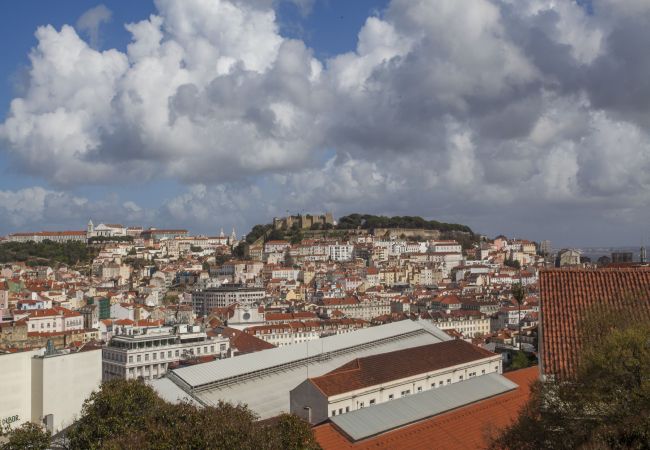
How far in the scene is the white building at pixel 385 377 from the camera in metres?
20.6

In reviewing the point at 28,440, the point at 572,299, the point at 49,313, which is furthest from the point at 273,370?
the point at 49,313

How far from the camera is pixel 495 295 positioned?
303ft

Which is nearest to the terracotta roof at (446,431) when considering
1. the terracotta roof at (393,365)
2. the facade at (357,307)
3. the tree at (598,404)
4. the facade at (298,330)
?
the terracotta roof at (393,365)

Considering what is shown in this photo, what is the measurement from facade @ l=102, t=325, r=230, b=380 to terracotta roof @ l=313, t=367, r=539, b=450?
89.7 ft

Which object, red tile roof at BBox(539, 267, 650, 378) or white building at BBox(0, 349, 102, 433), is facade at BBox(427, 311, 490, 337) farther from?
red tile roof at BBox(539, 267, 650, 378)

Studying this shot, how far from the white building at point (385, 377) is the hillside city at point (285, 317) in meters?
0.07

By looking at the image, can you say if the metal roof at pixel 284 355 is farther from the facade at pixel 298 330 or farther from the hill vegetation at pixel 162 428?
the facade at pixel 298 330

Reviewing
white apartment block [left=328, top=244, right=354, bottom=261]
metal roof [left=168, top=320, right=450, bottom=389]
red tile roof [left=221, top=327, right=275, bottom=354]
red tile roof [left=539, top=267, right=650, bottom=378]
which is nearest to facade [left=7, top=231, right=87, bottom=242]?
white apartment block [left=328, top=244, right=354, bottom=261]

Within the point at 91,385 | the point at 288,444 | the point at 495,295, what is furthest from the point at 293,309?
the point at 288,444

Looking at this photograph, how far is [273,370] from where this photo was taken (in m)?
29.9

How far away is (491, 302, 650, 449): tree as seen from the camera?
329 inches

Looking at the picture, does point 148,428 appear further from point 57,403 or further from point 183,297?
point 183,297

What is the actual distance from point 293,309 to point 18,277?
48.0 m

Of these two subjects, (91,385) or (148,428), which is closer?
(148,428)
